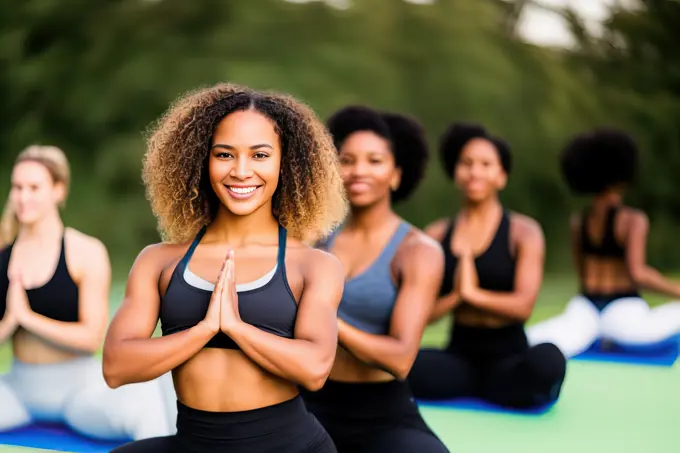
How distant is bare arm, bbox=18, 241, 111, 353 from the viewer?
11.6ft

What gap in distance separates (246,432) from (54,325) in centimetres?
184

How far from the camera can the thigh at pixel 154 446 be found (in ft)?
6.91

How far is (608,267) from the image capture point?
19.9 feet

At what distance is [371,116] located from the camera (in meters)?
3.26

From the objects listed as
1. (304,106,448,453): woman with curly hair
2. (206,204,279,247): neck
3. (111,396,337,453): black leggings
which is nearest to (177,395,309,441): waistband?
(111,396,337,453): black leggings

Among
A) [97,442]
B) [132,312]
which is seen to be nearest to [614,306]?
[97,442]

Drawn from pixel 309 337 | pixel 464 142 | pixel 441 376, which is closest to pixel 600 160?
pixel 464 142

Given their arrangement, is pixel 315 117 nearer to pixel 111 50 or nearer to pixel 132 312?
pixel 132 312

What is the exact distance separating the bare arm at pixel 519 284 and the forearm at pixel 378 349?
1494mm

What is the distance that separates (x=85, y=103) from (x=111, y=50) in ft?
2.92

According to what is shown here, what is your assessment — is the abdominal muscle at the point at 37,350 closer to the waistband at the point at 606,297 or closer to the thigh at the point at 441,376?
the thigh at the point at 441,376

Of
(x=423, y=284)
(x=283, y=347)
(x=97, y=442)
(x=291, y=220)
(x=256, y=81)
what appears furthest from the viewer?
(x=256, y=81)

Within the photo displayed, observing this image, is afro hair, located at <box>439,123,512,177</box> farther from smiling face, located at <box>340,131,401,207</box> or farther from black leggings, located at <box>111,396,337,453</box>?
black leggings, located at <box>111,396,337,453</box>

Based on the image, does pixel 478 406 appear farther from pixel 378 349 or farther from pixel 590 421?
pixel 378 349
